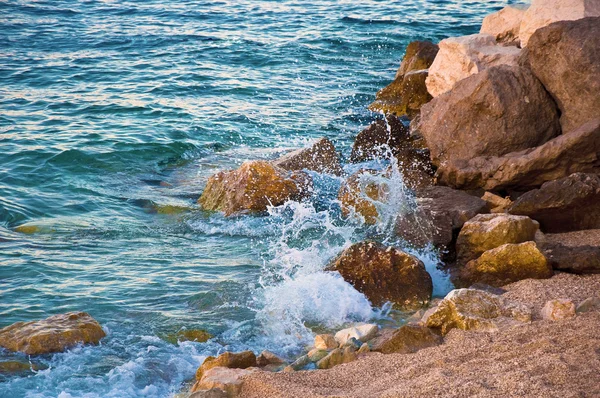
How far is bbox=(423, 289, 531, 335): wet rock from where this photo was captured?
537 centimetres

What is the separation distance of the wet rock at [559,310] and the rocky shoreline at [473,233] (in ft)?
0.03

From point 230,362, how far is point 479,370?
1.73 metres

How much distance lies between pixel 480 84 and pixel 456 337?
4.15 m

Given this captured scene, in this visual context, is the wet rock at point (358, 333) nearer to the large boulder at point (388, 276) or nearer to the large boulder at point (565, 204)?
the large boulder at point (388, 276)

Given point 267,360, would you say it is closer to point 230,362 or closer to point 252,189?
point 230,362

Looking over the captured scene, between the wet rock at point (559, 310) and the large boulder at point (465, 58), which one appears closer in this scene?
the wet rock at point (559, 310)

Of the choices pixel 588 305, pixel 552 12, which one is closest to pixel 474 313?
pixel 588 305

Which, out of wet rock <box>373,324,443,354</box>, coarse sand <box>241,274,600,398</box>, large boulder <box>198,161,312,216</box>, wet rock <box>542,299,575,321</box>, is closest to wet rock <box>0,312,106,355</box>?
coarse sand <box>241,274,600,398</box>

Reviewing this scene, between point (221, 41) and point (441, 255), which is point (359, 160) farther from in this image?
point (221, 41)

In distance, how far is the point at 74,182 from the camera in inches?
403

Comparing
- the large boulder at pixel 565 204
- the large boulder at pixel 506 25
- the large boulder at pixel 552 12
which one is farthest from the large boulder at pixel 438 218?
the large boulder at pixel 506 25

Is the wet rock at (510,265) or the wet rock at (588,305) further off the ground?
the wet rock at (588,305)

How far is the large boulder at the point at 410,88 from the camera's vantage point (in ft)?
42.1

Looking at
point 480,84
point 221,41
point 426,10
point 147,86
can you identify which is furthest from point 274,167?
point 426,10
